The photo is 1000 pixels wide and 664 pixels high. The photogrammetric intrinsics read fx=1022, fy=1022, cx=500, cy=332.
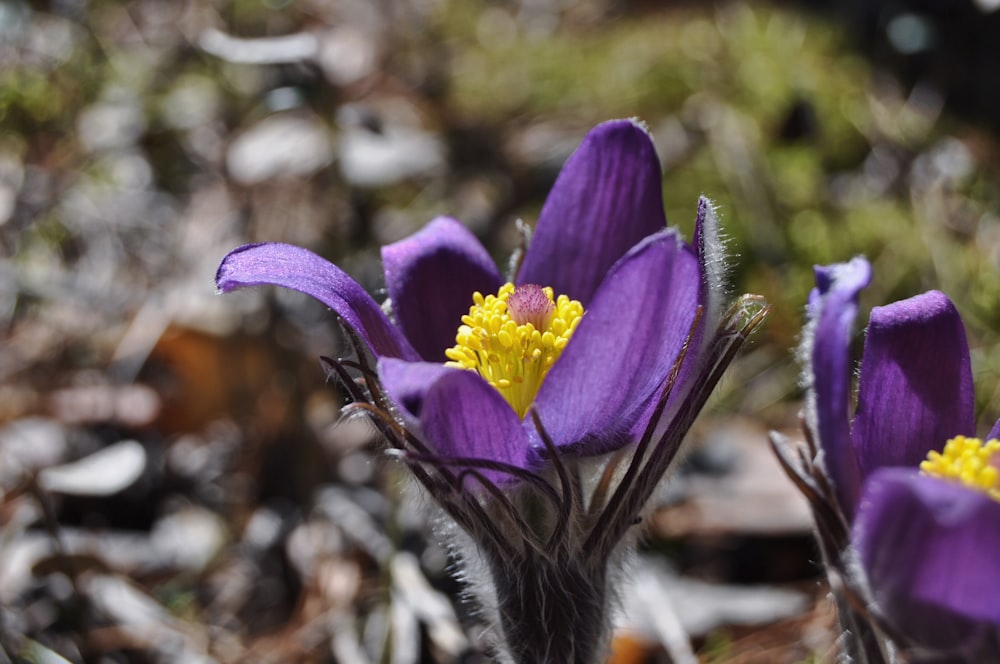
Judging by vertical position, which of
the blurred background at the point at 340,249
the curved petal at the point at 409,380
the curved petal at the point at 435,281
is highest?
the curved petal at the point at 409,380

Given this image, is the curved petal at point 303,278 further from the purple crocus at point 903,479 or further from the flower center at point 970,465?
the flower center at point 970,465

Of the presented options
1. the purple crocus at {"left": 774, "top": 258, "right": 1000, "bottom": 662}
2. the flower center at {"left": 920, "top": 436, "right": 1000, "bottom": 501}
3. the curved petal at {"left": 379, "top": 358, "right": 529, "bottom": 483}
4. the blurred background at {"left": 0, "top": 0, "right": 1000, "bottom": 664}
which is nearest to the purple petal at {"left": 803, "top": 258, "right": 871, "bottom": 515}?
the purple crocus at {"left": 774, "top": 258, "right": 1000, "bottom": 662}

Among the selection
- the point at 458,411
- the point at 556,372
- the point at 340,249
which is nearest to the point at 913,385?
the point at 556,372

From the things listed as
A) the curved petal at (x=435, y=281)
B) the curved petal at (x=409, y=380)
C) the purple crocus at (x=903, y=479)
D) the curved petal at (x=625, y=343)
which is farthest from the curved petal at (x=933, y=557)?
the curved petal at (x=435, y=281)

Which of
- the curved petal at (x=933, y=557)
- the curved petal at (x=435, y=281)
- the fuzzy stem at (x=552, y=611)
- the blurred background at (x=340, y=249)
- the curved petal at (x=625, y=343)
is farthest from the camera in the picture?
the blurred background at (x=340, y=249)

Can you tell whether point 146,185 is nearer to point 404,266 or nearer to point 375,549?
point 375,549

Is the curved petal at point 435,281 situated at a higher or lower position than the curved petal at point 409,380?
lower

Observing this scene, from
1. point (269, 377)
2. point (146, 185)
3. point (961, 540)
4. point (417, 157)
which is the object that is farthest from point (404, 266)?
point (146, 185)

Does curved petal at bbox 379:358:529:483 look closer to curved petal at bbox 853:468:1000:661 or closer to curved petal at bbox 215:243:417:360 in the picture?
curved petal at bbox 215:243:417:360

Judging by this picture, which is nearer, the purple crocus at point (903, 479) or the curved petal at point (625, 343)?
the purple crocus at point (903, 479)
